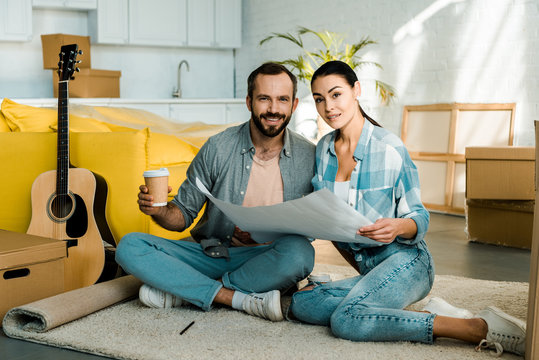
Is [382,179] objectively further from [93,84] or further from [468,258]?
[93,84]

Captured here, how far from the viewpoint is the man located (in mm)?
2156

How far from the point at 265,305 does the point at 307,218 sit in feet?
1.50

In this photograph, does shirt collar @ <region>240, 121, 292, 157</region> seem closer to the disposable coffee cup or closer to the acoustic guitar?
the disposable coffee cup

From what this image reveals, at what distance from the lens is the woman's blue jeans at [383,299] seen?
1.84 m

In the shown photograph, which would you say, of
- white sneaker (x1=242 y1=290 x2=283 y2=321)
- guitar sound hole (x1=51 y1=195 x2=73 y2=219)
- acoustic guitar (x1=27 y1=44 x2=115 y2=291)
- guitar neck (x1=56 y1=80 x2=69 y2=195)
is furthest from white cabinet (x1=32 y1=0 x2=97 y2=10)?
white sneaker (x1=242 y1=290 x2=283 y2=321)

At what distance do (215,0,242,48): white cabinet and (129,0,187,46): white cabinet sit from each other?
448mm

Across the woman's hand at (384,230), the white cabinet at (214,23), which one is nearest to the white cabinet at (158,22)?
the white cabinet at (214,23)

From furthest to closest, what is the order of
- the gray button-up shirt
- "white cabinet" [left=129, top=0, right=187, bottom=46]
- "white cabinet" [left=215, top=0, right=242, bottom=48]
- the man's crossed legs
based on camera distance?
"white cabinet" [left=215, top=0, right=242, bottom=48] → "white cabinet" [left=129, top=0, right=187, bottom=46] → the gray button-up shirt → the man's crossed legs

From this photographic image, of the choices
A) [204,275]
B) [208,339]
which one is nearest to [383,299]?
[208,339]

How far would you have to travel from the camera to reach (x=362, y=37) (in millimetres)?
5836

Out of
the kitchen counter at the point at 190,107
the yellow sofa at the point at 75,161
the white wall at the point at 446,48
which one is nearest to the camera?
the yellow sofa at the point at 75,161

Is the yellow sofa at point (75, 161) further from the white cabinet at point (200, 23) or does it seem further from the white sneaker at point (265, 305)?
the white cabinet at point (200, 23)

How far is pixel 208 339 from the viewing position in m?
1.93

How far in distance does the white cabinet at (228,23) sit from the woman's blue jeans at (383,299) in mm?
5855
